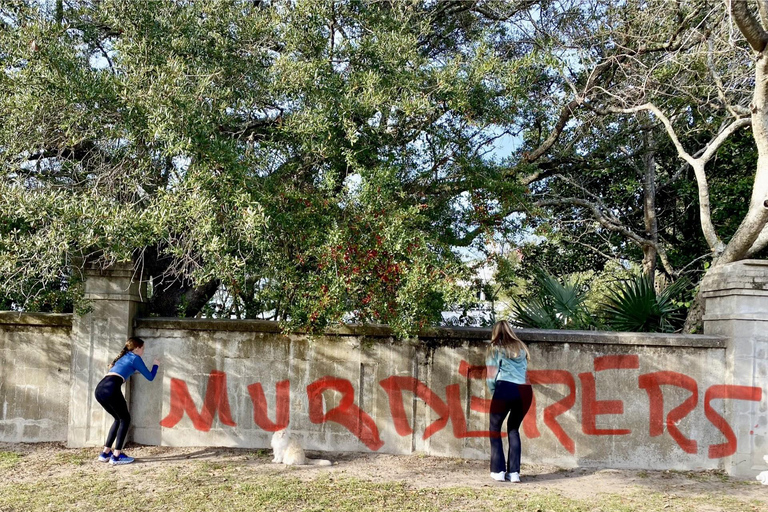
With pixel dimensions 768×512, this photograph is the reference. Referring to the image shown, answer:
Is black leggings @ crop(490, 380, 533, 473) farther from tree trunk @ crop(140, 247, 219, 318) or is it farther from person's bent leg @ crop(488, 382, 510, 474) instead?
tree trunk @ crop(140, 247, 219, 318)

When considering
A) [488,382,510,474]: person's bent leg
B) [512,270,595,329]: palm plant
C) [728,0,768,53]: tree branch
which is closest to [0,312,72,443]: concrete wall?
[488,382,510,474]: person's bent leg

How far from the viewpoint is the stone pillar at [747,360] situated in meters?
7.02

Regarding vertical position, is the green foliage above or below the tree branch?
below

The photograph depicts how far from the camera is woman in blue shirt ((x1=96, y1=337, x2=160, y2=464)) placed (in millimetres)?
6914

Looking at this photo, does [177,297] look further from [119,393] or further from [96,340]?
[119,393]

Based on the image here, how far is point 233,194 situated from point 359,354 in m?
2.63

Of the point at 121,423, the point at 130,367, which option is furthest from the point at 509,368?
the point at 121,423

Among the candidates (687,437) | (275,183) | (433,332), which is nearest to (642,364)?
(687,437)

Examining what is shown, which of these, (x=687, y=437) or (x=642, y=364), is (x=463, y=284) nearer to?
(x=642, y=364)

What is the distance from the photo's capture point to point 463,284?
21.7 ft

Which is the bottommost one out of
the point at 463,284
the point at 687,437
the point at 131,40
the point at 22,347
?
the point at 687,437

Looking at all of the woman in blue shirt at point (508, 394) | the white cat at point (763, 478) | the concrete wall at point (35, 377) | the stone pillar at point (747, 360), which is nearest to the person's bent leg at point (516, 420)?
the woman in blue shirt at point (508, 394)

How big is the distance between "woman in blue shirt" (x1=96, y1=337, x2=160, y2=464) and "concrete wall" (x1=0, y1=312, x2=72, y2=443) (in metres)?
1.12

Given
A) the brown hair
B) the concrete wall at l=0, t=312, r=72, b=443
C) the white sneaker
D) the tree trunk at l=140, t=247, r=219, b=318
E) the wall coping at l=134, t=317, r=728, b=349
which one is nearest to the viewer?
the white sneaker
